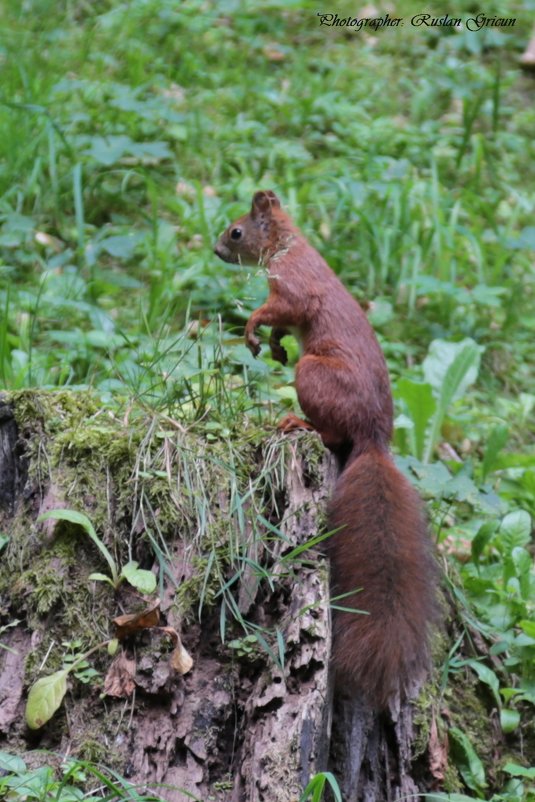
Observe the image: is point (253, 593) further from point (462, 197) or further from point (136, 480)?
point (462, 197)

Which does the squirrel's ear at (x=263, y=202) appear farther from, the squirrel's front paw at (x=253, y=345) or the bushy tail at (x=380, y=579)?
the bushy tail at (x=380, y=579)

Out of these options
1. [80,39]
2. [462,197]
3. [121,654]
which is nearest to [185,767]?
[121,654]

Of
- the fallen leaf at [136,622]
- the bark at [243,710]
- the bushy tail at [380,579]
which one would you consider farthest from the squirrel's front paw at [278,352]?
the fallen leaf at [136,622]

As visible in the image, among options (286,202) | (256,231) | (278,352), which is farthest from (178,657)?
(286,202)

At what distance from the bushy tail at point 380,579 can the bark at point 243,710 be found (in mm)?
54

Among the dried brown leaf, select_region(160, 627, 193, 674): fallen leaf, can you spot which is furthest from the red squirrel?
the dried brown leaf

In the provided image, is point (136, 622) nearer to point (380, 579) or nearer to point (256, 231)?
point (380, 579)

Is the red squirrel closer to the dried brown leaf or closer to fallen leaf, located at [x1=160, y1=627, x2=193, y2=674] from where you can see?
fallen leaf, located at [x1=160, y1=627, x2=193, y2=674]

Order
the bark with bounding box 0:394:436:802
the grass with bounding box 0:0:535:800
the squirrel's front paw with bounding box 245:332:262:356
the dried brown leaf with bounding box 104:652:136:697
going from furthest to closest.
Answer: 1. the grass with bounding box 0:0:535:800
2. the squirrel's front paw with bounding box 245:332:262:356
3. the dried brown leaf with bounding box 104:652:136:697
4. the bark with bounding box 0:394:436:802

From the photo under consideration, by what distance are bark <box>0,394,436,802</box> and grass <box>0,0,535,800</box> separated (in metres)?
0.15

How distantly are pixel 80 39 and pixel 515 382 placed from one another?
132 inches

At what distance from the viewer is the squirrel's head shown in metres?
3.62

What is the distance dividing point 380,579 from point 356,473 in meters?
0.34

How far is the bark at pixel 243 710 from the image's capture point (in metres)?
2.19
